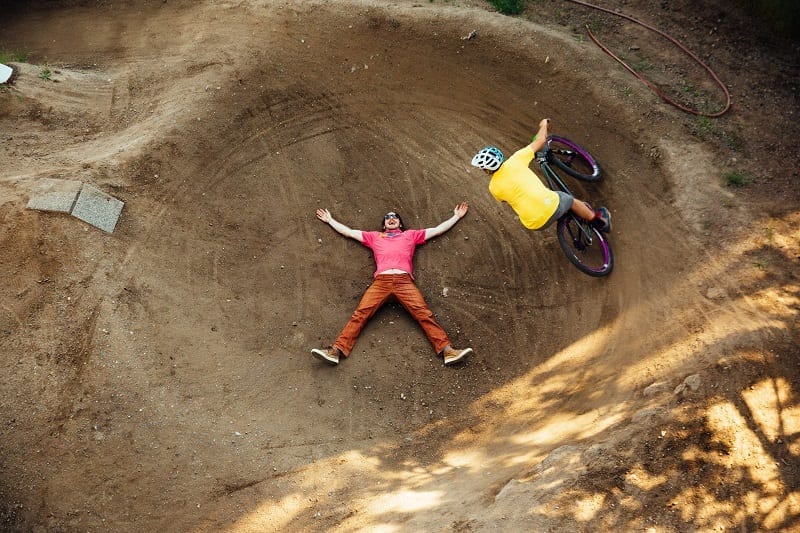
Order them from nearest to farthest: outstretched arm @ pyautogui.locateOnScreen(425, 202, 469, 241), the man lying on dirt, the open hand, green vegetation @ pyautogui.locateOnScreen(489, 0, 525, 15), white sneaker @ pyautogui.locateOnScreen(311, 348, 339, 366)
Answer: white sneaker @ pyautogui.locateOnScreen(311, 348, 339, 366), the man lying on dirt, outstretched arm @ pyautogui.locateOnScreen(425, 202, 469, 241), the open hand, green vegetation @ pyautogui.locateOnScreen(489, 0, 525, 15)

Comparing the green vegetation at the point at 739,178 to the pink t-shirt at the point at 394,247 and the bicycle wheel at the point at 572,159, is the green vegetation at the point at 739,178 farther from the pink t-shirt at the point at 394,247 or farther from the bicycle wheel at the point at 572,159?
the pink t-shirt at the point at 394,247

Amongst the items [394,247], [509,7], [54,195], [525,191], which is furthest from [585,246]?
[54,195]

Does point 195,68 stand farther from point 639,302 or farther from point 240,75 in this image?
point 639,302

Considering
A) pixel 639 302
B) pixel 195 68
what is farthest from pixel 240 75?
pixel 639 302

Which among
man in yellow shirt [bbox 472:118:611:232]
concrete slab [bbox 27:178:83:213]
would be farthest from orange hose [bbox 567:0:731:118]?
concrete slab [bbox 27:178:83:213]

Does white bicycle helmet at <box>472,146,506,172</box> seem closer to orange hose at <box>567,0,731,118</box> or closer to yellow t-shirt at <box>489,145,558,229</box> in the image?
yellow t-shirt at <box>489,145,558,229</box>

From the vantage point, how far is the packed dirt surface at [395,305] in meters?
5.83

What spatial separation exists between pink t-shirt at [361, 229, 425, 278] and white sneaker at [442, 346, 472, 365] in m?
1.24

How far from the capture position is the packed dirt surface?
19.1 feet

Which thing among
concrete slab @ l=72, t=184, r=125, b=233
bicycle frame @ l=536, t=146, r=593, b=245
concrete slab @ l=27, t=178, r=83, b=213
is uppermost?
bicycle frame @ l=536, t=146, r=593, b=245

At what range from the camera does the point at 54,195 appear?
7.39 m

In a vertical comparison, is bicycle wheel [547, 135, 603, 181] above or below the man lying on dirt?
above

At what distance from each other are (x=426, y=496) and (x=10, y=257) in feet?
20.0

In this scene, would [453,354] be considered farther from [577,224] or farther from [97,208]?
[97,208]
